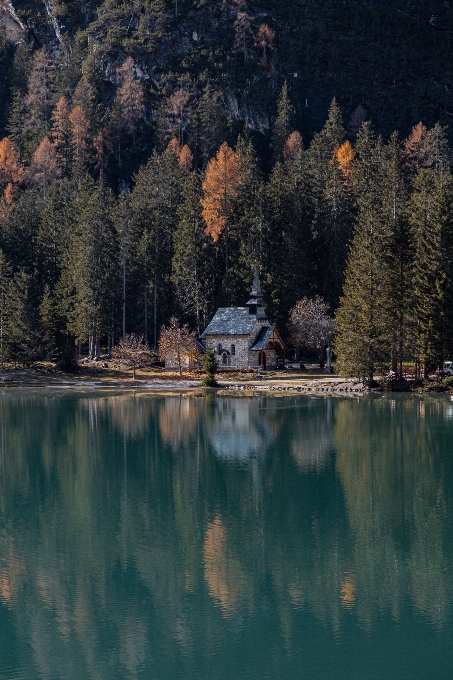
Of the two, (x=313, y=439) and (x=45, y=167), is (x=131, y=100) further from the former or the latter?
(x=313, y=439)

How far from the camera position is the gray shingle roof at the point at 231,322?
265 ft

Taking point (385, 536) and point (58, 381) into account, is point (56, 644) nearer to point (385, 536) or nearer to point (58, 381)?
point (385, 536)

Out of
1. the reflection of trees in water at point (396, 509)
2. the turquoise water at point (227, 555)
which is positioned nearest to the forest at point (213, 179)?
the reflection of trees in water at point (396, 509)

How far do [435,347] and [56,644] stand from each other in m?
50.8

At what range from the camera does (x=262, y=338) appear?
80250mm

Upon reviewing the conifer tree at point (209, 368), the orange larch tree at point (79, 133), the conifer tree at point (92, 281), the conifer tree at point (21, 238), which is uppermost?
the orange larch tree at point (79, 133)

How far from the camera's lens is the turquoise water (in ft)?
55.3

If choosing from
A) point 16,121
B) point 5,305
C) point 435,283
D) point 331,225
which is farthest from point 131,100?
point 435,283

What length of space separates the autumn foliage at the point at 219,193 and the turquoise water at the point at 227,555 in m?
49.1

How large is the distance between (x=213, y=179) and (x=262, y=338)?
2045 centimetres

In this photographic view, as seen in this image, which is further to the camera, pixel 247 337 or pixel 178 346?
pixel 247 337

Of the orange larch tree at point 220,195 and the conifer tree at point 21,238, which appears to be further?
the conifer tree at point 21,238

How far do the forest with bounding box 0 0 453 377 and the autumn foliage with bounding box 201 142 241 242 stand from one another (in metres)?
0.21

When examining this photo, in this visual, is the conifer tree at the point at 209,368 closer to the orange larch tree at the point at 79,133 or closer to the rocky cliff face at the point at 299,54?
the orange larch tree at the point at 79,133
